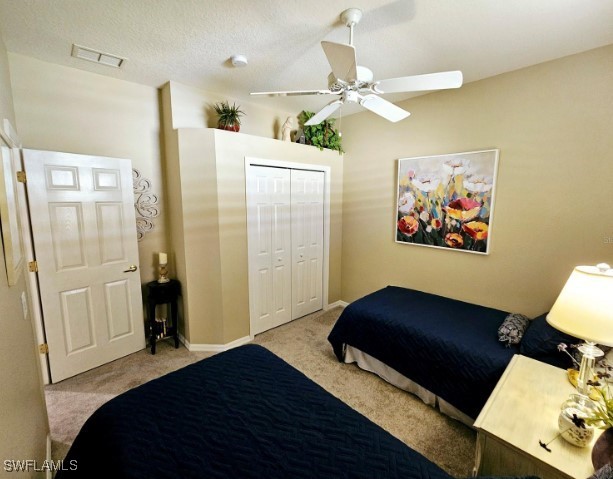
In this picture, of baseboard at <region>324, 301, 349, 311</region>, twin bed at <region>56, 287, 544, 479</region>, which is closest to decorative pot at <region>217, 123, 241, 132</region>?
twin bed at <region>56, 287, 544, 479</region>

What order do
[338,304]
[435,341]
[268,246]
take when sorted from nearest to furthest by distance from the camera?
[435,341]
[268,246]
[338,304]

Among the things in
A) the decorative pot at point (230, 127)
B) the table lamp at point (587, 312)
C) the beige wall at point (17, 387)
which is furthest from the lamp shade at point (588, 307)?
the decorative pot at point (230, 127)

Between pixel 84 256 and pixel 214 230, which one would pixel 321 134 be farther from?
pixel 84 256

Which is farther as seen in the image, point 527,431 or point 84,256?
point 84,256

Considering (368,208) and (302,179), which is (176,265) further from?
(368,208)

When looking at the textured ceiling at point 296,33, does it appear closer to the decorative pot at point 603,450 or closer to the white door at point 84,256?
the white door at point 84,256

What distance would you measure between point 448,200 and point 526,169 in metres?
0.67

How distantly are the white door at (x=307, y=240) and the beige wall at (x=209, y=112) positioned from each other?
0.69 m

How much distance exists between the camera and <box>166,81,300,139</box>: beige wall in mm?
2748

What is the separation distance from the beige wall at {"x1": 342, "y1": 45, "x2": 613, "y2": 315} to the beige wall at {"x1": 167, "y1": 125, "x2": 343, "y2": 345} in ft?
5.78

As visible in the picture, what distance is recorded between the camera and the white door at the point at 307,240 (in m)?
3.50

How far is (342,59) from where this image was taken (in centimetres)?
148

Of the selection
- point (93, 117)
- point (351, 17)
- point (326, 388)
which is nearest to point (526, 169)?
point (351, 17)

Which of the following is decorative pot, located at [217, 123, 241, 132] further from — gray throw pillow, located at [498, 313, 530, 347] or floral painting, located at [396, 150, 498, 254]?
gray throw pillow, located at [498, 313, 530, 347]
